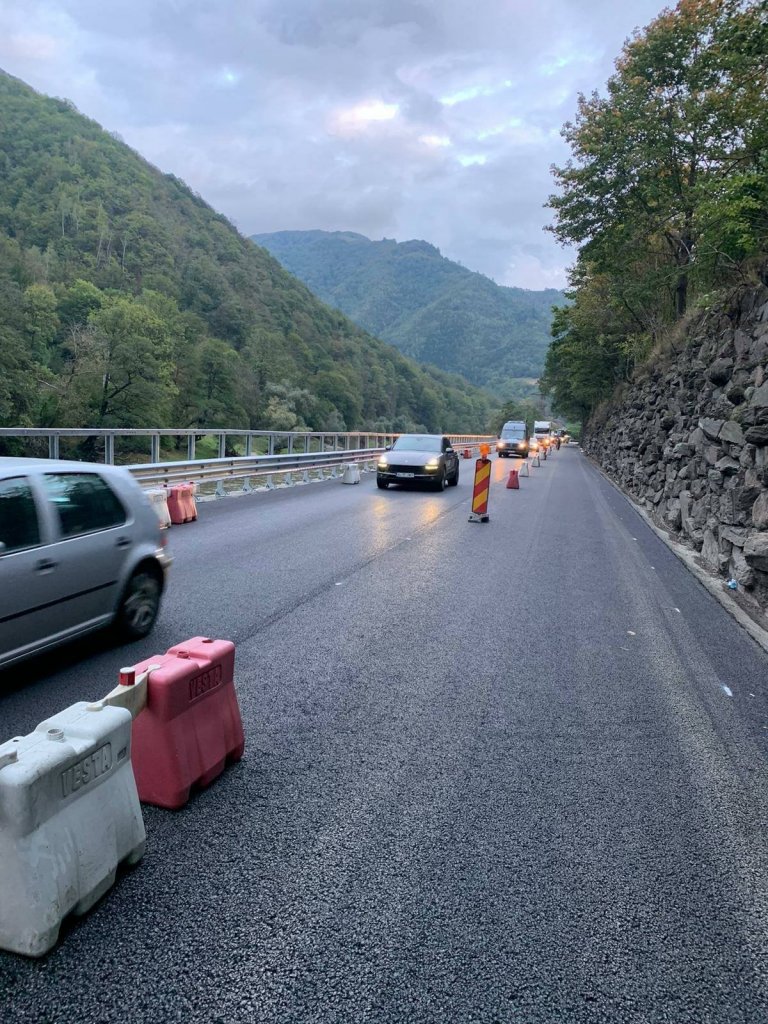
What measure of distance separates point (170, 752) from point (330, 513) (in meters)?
10.7

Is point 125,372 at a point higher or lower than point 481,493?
higher

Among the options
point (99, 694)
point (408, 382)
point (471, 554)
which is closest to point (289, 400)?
point (408, 382)

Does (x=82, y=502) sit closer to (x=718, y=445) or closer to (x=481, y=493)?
(x=481, y=493)

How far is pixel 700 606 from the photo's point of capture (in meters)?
Result: 7.39

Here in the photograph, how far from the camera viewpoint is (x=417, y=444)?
20.2 m

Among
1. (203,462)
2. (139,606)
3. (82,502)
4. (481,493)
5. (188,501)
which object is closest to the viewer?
(82,502)

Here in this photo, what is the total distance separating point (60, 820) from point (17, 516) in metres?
2.58

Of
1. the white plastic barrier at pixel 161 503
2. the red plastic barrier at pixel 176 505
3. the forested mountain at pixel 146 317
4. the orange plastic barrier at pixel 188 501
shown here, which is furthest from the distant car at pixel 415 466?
the forested mountain at pixel 146 317

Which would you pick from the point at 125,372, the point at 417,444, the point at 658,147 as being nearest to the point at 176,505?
the point at 417,444

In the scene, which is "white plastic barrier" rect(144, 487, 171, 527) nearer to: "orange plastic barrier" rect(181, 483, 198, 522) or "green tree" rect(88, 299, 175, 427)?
"orange plastic barrier" rect(181, 483, 198, 522)

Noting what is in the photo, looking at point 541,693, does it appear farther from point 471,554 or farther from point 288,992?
point 471,554

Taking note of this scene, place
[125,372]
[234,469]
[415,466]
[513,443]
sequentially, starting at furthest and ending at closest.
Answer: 1. [125,372]
2. [513,443]
3. [415,466]
4. [234,469]

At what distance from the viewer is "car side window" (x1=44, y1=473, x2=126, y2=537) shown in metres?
4.65

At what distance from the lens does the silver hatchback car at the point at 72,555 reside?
13.8 ft
